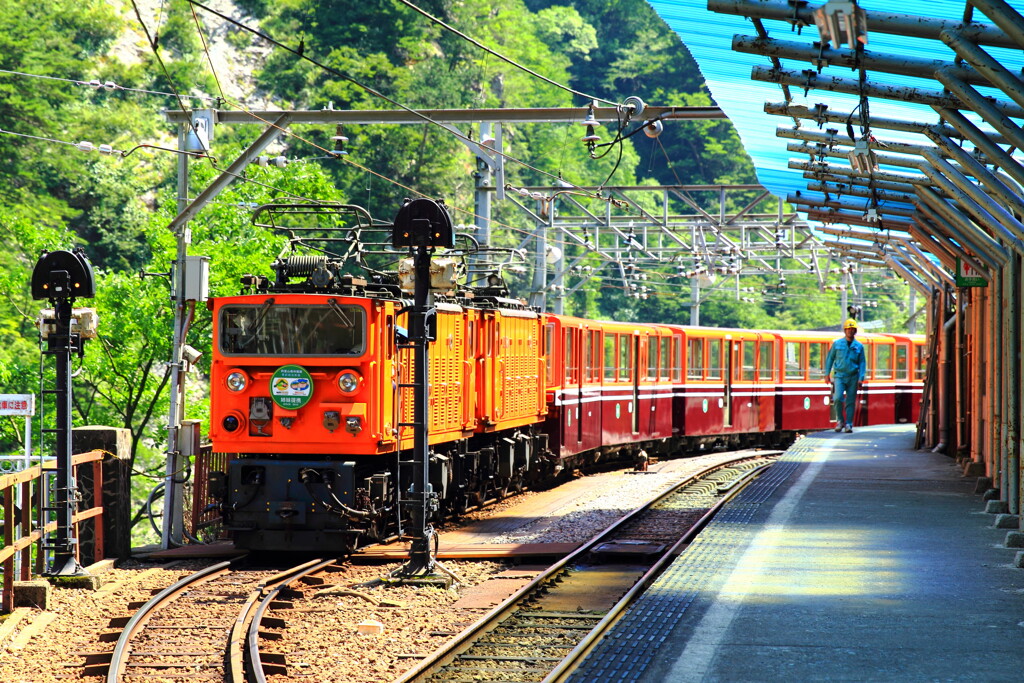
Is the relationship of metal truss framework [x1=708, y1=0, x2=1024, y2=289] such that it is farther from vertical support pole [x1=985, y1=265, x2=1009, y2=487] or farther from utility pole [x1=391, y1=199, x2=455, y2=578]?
utility pole [x1=391, y1=199, x2=455, y2=578]

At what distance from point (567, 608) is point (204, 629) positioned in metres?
2.96

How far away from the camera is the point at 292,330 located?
1358 cm

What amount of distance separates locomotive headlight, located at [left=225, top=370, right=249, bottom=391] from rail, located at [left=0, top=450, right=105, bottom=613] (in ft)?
4.72

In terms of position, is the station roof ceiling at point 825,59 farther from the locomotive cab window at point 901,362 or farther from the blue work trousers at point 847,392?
the locomotive cab window at point 901,362

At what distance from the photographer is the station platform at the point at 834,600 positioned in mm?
6945

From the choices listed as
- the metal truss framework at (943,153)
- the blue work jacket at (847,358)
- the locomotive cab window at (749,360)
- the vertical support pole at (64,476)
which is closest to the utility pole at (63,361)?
the vertical support pole at (64,476)

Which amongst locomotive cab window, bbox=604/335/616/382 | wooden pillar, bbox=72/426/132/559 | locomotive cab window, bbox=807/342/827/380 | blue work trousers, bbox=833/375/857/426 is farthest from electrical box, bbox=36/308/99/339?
locomotive cab window, bbox=807/342/827/380

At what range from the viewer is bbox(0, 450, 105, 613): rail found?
10406 millimetres

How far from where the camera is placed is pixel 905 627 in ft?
25.6

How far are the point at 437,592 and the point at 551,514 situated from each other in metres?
5.38

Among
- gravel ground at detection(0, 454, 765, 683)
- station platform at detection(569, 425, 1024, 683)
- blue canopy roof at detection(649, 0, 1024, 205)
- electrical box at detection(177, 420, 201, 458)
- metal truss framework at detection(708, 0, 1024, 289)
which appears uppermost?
blue canopy roof at detection(649, 0, 1024, 205)

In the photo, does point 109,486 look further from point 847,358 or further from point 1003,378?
point 847,358

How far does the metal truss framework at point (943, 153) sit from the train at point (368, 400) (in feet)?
13.8

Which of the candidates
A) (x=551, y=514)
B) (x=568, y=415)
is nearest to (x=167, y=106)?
(x=568, y=415)
